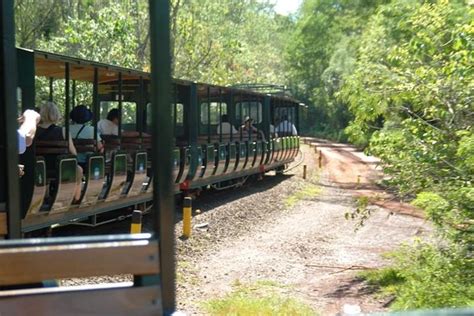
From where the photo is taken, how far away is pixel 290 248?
11867mm

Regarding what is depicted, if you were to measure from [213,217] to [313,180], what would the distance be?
39.3 feet

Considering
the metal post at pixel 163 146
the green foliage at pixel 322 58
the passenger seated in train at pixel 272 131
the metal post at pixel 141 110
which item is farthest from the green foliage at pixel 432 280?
the green foliage at pixel 322 58

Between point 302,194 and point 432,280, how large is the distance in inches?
484

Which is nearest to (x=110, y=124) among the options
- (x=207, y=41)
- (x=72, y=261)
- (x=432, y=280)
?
(x=432, y=280)

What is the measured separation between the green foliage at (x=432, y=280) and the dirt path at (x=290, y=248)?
1.47 ft

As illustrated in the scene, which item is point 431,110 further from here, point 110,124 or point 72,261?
point 72,261

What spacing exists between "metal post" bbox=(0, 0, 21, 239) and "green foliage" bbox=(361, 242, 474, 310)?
475 centimetres

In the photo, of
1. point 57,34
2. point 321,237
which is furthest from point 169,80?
point 57,34

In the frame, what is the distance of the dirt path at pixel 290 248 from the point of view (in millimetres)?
9078

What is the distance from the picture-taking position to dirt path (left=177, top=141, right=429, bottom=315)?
9.08m

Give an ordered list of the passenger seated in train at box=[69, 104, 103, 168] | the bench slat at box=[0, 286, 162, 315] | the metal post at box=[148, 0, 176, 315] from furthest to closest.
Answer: the passenger seated in train at box=[69, 104, 103, 168] < the metal post at box=[148, 0, 176, 315] < the bench slat at box=[0, 286, 162, 315]

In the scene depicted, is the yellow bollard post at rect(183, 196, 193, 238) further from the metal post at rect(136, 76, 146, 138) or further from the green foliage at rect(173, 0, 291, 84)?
the green foliage at rect(173, 0, 291, 84)

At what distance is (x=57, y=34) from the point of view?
24234 millimetres

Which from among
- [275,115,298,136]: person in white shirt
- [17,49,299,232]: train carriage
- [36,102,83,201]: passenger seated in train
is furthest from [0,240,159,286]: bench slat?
[275,115,298,136]: person in white shirt
